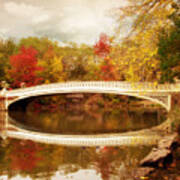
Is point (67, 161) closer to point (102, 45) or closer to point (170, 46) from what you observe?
point (170, 46)

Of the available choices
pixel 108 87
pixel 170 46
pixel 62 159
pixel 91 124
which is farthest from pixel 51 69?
A: pixel 62 159

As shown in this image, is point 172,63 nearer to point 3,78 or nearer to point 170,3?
point 170,3

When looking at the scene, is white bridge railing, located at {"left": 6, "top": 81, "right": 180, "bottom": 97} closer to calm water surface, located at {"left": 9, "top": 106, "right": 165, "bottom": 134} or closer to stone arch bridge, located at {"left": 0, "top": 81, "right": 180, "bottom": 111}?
stone arch bridge, located at {"left": 0, "top": 81, "right": 180, "bottom": 111}

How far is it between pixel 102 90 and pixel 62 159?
1232 centimetres

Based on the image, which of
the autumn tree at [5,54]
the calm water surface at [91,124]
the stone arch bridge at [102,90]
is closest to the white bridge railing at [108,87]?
the stone arch bridge at [102,90]

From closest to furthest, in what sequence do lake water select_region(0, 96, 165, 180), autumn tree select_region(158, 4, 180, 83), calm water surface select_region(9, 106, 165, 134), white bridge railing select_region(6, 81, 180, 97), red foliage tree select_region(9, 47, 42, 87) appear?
lake water select_region(0, 96, 165, 180) < autumn tree select_region(158, 4, 180, 83) < calm water surface select_region(9, 106, 165, 134) < white bridge railing select_region(6, 81, 180, 97) < red foliage tree select_region(9, 47, 42, 87)

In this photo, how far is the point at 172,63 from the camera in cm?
756

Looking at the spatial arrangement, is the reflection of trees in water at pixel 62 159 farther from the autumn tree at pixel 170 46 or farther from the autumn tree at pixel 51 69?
the autumn tree at pixel 51 69

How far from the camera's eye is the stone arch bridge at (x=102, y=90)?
55.0 ft

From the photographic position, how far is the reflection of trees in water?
5.85m

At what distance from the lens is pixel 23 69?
87.4 ft

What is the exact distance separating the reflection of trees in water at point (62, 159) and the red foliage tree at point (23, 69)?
1851 cm

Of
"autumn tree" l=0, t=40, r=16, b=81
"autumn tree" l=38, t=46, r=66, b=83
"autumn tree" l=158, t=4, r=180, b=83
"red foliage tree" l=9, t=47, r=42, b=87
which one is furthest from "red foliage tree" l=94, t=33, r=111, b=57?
"autumn tree" l=158, t=4, r=180, b=83

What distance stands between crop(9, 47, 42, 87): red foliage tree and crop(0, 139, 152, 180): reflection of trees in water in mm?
18511
